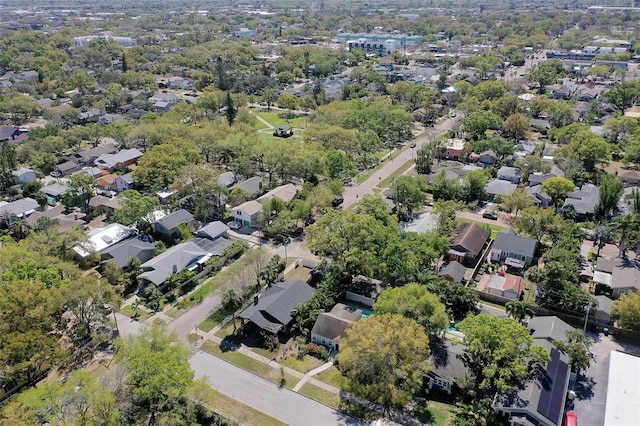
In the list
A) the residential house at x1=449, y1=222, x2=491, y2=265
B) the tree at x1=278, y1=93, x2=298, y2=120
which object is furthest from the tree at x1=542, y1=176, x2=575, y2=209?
the tree at x1=278, y1=93, x2=298, y2=120

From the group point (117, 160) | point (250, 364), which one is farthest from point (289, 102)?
point (250, 364)

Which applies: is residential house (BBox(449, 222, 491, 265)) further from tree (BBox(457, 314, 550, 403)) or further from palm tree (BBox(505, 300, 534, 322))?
tree (BBox(457, 314, 550, 403))

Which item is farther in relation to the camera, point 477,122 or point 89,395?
point 477,122

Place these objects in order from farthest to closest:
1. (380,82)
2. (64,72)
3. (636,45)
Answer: (636,45) < (64,72) < (380,82)

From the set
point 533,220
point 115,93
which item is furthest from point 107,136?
point 533,220

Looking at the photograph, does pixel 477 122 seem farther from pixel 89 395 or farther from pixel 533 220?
pixel 89 395

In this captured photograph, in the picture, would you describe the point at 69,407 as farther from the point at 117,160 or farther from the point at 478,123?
the point at 478,123
